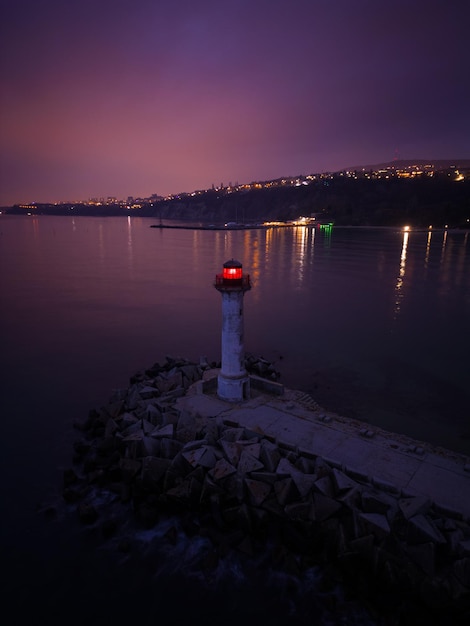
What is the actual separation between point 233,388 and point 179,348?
10318 millimetres

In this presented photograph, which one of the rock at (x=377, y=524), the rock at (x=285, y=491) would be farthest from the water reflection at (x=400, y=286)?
the rock at (x=377, y=524)

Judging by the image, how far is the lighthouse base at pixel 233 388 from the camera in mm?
13625

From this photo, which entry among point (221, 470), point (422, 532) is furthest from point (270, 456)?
point (422, 532)

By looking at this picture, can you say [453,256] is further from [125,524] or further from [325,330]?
[125,524]

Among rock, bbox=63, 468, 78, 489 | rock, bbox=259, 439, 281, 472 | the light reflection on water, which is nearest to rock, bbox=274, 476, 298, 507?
rock, bbox=259, 439, 281, 472

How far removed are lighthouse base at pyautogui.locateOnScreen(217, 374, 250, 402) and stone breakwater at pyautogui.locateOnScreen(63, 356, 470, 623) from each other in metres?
1.34

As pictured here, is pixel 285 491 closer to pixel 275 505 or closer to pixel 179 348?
pixel 275 505

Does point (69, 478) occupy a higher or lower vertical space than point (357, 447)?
lower

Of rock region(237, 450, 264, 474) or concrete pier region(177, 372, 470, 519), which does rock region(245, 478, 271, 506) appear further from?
concrete pier region(177, 372, 470, 519)

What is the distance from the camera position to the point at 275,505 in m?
9.24

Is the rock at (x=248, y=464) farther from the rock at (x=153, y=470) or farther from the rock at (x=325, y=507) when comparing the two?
the rock at (x=153, y=470)

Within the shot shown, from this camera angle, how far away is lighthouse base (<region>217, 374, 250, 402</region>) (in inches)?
536

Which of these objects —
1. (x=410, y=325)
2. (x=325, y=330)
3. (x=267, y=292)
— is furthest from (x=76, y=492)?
(x=267, y=292)

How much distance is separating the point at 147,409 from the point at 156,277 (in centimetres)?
3756
